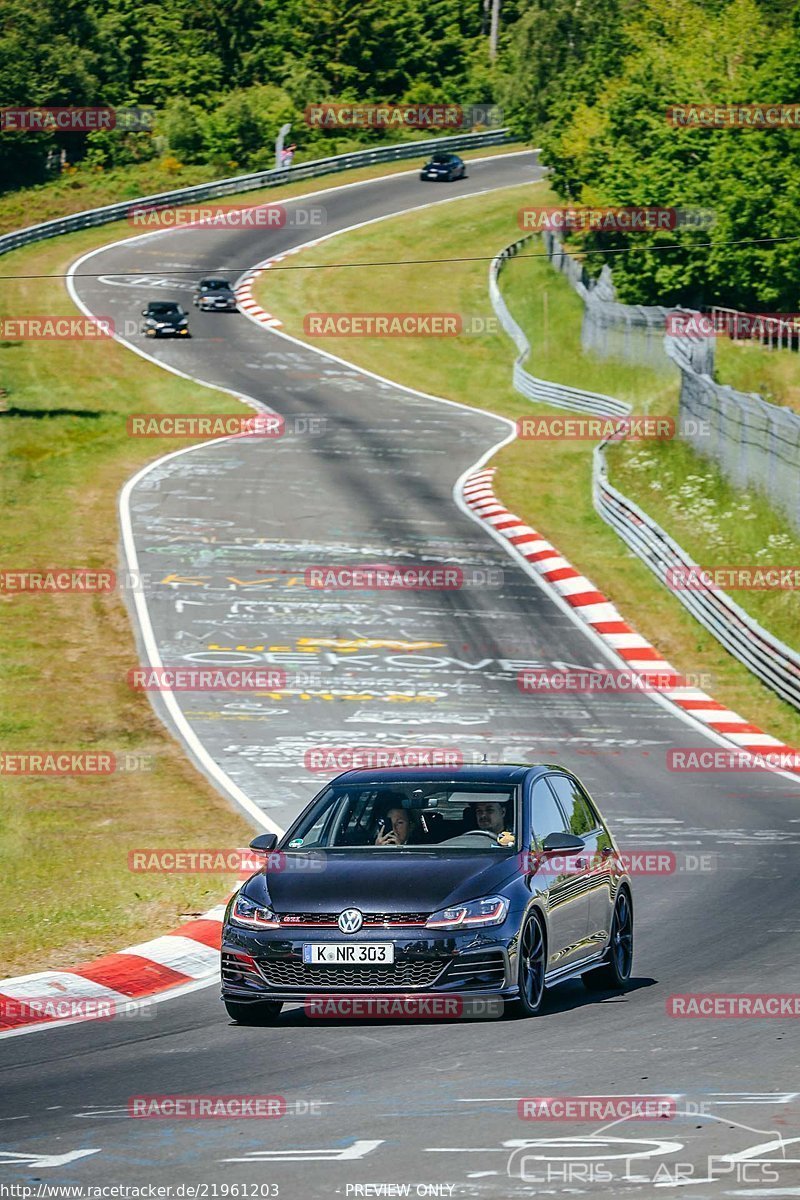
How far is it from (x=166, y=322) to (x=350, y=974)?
55.2m

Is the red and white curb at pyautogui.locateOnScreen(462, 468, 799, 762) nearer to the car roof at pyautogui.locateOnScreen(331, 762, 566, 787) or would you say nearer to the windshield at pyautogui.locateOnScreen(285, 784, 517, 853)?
the car roof at pyautogui.locateOnScreen(331, 762, 566, 787)

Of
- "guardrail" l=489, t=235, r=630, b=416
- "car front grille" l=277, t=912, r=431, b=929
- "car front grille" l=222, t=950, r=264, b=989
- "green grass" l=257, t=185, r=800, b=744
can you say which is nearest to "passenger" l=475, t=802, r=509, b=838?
"car front grille" l=277, t=912, r=431, b=929

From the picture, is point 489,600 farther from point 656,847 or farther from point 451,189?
point 451,189

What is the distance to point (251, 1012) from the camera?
11531 millimetres

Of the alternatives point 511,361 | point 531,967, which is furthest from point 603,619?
point 511,361

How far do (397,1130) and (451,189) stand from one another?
85.4m

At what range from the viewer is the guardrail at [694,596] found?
2925 cm

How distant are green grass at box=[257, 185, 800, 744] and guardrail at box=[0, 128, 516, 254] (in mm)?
9700

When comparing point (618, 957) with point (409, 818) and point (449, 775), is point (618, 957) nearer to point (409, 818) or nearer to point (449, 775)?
point (449, 775)

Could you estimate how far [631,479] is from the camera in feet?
142

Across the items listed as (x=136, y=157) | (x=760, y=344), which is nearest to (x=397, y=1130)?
(x=760, y=344)

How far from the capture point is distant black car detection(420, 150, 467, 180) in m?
92.7

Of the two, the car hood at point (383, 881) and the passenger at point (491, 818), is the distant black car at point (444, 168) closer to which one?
the passenger at point (491, 818)

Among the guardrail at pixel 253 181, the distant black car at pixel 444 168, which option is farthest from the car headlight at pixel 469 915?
the distant black car at pixel 444 168
